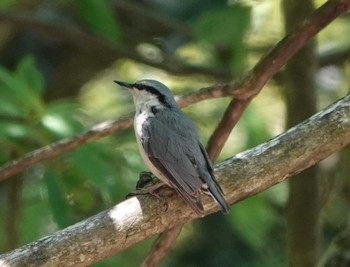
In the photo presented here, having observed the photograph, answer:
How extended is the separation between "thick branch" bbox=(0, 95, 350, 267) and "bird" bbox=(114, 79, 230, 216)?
0.07m

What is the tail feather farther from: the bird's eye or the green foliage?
the green foliage

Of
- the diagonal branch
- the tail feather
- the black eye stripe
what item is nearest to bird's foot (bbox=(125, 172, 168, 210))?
the tail feather

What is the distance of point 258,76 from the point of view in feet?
14.0

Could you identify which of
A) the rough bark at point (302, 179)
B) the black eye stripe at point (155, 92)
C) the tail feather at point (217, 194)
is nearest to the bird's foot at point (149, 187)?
the tail feather at point (217, 194)

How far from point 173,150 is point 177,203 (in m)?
0.58

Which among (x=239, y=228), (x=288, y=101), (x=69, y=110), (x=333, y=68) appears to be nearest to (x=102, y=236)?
(x=69, y=110)

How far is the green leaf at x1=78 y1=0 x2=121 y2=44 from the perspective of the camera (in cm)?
469

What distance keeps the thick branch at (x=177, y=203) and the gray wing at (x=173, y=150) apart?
0.47ft

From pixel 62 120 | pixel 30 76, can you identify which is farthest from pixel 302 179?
pixel 30 76

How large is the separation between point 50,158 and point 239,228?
1.09m

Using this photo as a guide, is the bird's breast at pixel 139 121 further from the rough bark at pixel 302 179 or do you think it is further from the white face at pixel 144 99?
the rough bark at pixel 302 179

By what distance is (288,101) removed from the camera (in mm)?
5152

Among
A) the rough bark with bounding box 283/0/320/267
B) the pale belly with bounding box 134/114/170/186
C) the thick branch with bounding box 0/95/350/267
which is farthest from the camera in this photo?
the rough bark with bounding box 283/0/320/267

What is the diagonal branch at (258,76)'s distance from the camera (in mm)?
4195
